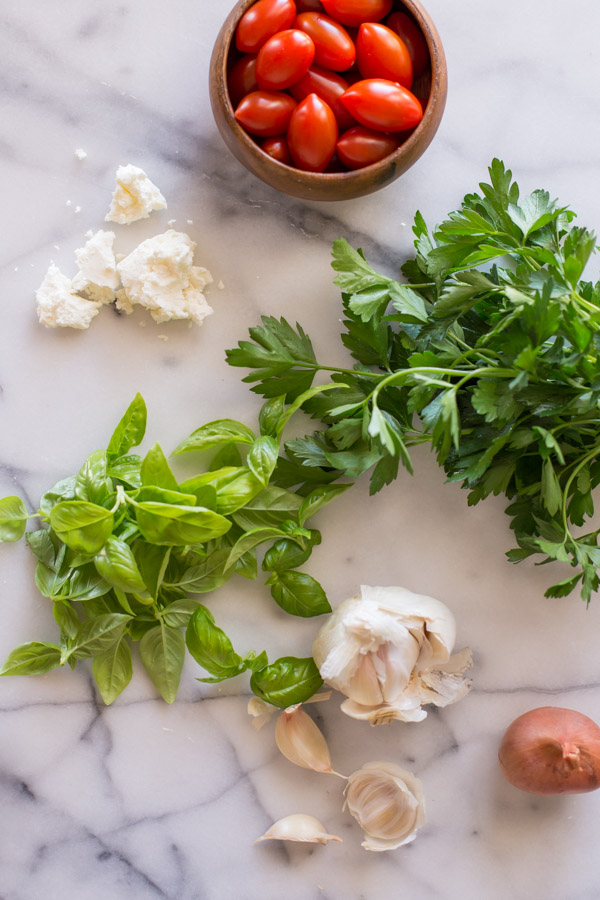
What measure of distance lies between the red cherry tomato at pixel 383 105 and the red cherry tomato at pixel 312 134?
0.04 meters

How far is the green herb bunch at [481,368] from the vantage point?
957mm

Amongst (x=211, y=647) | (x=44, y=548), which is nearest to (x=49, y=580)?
(x=44, y=548)

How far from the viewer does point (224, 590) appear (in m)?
1.19

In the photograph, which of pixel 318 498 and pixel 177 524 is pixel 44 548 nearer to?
pixel 177 524

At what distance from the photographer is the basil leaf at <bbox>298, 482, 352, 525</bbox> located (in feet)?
3.67

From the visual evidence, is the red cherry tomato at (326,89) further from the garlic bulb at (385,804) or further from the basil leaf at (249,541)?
the garlic bulb at (385,804)

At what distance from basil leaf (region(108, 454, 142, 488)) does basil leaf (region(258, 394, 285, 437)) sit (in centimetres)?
19

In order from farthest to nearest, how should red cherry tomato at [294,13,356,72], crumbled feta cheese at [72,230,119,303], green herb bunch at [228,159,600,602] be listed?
1. crumbled feta cheese at [72,230,119,303]
2. red cherry tomato at [294,13,356,72]
3. green herb bunch at [228,159,600,602]

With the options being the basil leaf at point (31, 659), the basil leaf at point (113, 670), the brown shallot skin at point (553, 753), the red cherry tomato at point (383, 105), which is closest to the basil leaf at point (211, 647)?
the basil leaf at point (113, 670)

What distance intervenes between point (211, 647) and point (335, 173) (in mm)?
696

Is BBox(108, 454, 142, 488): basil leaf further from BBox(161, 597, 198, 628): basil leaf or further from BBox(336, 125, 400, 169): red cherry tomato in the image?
BBox(336, 125, 400, 169): red cherry tomato

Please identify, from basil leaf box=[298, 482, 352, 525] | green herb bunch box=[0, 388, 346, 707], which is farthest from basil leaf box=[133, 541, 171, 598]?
basil leaf box=[298, 482, 352, 525]

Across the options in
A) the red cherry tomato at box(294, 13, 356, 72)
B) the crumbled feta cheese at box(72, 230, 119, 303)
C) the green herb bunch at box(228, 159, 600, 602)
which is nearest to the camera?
the green herb bunch at box(228, 159, 600, 602)

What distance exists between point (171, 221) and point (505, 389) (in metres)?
0.58
